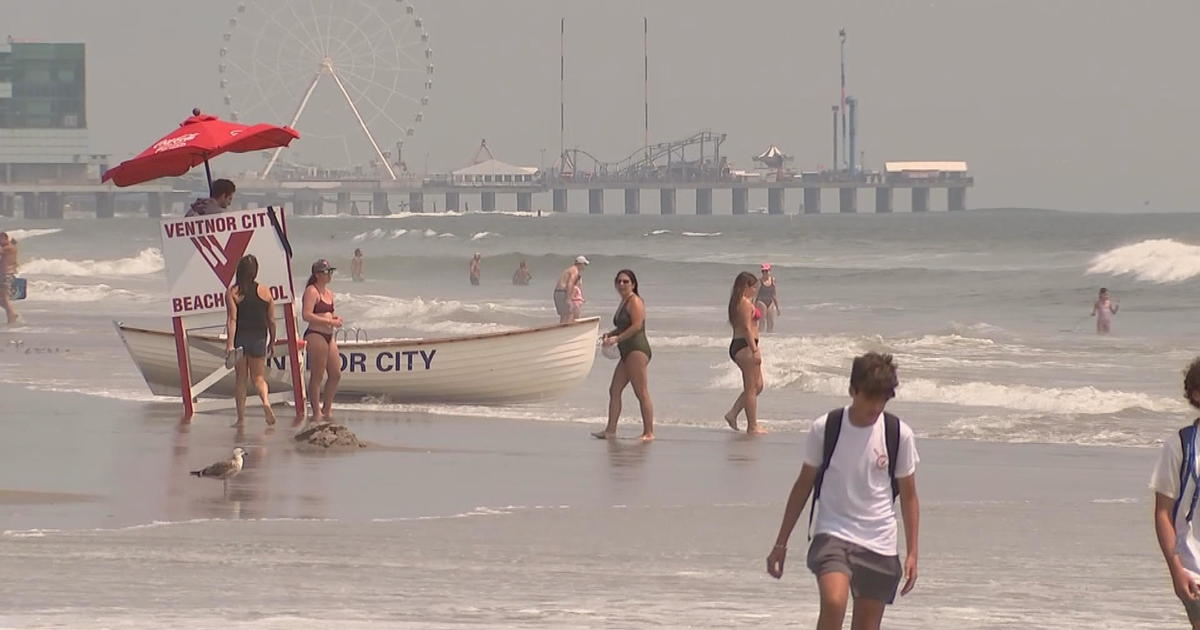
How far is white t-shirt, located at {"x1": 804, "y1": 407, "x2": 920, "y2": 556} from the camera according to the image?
6051mm

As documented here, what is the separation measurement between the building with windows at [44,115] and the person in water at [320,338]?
6844 inches

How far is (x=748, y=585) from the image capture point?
8.46 meters

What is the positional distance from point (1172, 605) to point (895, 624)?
1.30 metres

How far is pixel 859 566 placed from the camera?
6066mm

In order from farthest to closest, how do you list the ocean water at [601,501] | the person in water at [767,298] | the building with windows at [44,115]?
the building with windows at [44,115] → the person in water at [767,298] → the ocean water at [601,501]

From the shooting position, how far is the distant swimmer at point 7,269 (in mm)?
26938

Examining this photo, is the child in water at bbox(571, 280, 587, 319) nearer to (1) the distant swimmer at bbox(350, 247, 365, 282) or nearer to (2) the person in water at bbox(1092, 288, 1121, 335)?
(2) the person in water at bbox(1092, 288, 1121, 335)

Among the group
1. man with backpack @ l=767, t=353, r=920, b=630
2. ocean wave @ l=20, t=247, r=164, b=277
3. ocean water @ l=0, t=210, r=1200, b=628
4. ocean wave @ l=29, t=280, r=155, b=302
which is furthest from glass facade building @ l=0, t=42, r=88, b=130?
man with backpack @ l=767, t=353, r=920, b=630

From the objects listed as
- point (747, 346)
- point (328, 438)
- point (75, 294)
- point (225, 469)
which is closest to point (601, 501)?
point (225, 469)

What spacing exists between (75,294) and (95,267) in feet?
78.6

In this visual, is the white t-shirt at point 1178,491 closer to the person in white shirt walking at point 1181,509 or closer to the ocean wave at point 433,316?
the person in white shirt walking at point 1181,509

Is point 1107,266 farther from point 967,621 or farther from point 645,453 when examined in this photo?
point 967,621

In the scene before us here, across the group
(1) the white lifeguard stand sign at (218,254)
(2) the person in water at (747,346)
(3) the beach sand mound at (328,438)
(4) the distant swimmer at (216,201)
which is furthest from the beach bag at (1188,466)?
(4) the distant swimmer at (216,201)

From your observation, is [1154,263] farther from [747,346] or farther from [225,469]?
[225,469]
